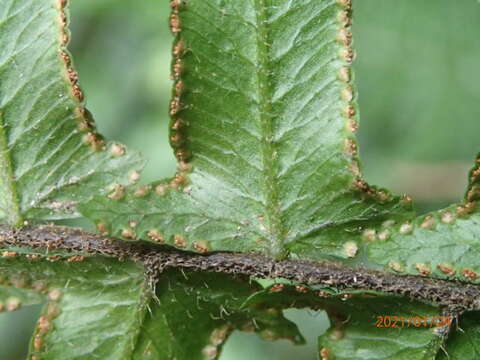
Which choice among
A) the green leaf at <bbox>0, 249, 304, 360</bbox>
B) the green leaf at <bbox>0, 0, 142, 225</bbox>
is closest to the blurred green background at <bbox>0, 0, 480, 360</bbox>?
the green leaf at <bbox>0, 0, 142, 225</bbox>

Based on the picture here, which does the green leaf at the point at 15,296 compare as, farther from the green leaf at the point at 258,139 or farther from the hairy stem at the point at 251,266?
the green leaf at the point at 258,139

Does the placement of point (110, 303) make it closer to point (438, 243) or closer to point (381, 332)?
point (381, 332)

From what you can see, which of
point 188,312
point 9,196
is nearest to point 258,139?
point 188,312

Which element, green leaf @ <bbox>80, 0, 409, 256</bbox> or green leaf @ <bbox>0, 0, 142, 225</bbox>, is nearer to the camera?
green leaf @ <bbox>80, 0, 409, 256</bbox>

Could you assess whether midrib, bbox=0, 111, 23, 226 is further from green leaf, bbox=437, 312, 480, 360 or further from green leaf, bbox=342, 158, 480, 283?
green leaf, bbox=437, 312, 480, 360

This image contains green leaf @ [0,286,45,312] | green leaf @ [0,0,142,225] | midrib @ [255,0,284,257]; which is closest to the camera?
midrib @ [255,0,284,257]

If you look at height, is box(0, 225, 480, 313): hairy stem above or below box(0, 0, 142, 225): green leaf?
below
